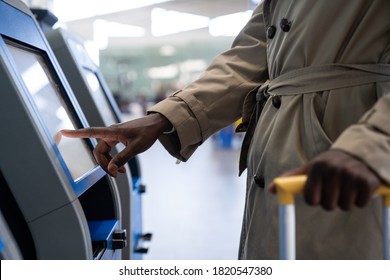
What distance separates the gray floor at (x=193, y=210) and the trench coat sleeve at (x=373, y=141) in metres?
2.11

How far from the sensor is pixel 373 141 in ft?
1.76

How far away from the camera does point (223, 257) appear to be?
8.36 feet

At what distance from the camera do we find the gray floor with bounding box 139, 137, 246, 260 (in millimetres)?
2711

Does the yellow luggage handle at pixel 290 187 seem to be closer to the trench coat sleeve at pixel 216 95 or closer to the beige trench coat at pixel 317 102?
the beige trench coat at pixel 317 102

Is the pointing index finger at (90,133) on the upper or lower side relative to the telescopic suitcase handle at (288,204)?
upper

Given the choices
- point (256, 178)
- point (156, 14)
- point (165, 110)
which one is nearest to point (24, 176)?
point (165, 110)

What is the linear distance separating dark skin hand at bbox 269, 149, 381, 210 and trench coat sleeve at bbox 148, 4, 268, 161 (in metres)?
0.55

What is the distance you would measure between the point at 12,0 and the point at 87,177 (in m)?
0.46

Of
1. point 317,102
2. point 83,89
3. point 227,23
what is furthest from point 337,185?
point 227,23

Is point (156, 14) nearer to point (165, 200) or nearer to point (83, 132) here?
point (165, 200)

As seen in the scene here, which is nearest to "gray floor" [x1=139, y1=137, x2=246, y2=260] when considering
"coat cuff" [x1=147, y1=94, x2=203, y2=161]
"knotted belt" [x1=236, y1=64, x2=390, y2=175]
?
"coat cuff" [x1=147, y1=94, x2=203, y2=161]

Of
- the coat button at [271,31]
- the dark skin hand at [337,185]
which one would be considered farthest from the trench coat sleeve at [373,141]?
the coat button at [271,31]

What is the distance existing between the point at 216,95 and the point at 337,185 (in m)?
0.60

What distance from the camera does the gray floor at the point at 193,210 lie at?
8.89ft
